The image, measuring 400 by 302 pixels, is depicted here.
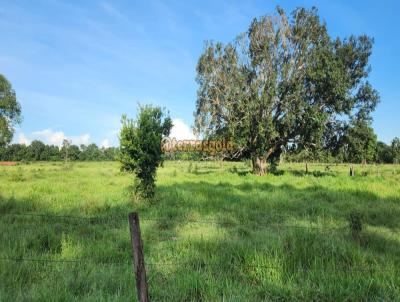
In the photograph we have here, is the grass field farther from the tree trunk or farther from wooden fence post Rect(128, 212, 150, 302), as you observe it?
the tree trunk

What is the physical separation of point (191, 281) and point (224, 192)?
32.4ft

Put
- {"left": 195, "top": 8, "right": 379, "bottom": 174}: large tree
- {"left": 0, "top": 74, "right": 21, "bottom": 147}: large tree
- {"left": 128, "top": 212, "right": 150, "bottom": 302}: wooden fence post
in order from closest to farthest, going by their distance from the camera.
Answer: {"left": 128, "top": 212, "right": 150, "bottom": 302}: wooden fence post → {"left": 195, "top": 8, "right": 379, "bottom": 174}: large tree → {"left": 0, "top": 74, "right": 21, "bottom": 147}: large tree

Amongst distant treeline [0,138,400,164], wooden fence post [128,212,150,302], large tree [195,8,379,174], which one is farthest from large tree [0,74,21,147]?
wooden fence post [128,212,150,302]

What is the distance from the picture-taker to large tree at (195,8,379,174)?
24688 mm

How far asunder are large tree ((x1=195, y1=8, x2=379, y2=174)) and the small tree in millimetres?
12392

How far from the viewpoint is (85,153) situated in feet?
364

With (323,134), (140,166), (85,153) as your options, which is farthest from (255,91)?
(85,153)

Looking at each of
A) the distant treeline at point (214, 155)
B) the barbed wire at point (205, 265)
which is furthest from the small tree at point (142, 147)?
the distant treeline at point (214, 155)

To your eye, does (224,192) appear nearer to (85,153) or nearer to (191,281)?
(191,281)

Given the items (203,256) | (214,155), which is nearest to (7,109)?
(214,155)

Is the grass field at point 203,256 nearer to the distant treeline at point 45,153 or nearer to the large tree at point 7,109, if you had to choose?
the large tree at point 7,109

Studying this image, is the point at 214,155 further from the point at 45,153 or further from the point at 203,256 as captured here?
the point at 45,153

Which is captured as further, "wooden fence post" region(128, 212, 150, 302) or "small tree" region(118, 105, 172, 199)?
"small tree" region(118, 105, 172, 199)

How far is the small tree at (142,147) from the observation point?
1342 cm
